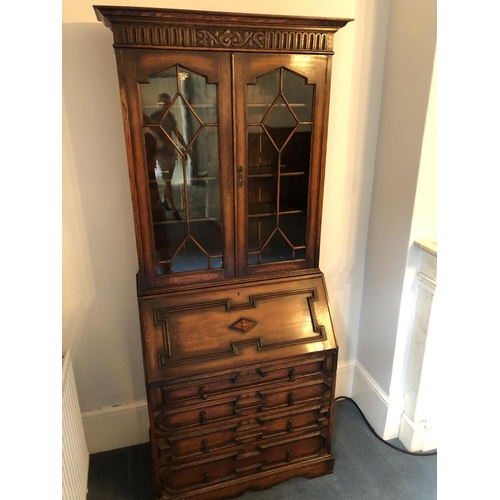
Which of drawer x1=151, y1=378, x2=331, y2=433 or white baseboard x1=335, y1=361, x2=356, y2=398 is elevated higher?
drawer x1=151, y1=378, x2=331, y2=433

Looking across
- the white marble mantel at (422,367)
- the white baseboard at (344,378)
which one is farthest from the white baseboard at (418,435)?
the white baseboard at (344,378)

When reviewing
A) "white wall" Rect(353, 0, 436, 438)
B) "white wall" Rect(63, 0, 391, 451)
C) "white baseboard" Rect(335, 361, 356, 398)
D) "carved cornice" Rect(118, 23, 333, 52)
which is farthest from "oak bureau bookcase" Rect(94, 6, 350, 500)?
"white baseboard" Rect(335, 361, 356, 398)

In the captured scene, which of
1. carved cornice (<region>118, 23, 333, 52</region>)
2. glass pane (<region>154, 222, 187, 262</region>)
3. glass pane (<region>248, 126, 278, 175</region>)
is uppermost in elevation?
carved cornice (<region>118, 23, 333, 52</region>)

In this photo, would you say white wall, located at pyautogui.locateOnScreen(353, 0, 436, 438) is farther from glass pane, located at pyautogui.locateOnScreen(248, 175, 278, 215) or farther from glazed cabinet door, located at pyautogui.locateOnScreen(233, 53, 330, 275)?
glass pane, located at pyautogui.locateOnScreen(248, 175, 278, 215)

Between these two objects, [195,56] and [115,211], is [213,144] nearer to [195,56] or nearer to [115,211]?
[195,56]

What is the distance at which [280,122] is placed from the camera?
145cm

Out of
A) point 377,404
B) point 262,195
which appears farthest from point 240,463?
point 262,195

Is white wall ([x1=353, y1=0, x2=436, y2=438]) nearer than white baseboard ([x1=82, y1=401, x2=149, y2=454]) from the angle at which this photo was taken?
Yes

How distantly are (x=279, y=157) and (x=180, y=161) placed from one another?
1.25ft

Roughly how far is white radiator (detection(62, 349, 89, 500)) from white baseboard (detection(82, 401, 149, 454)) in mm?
148

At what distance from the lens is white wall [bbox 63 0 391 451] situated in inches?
57.2

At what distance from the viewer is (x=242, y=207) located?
57.9 inches

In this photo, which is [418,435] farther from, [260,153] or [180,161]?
[180,161]
